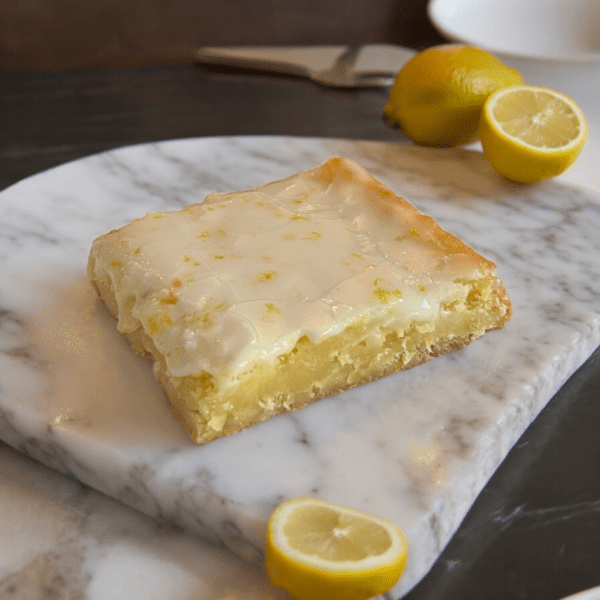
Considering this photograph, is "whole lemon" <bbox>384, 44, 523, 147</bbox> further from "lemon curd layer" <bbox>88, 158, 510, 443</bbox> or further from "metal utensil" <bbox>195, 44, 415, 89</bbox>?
"metal utensil" <bbox>195, 44, 415, 89</bbox>

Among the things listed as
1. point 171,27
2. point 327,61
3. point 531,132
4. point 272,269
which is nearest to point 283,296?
point 272,269

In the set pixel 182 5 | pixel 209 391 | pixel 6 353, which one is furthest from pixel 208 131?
pixel 209 391

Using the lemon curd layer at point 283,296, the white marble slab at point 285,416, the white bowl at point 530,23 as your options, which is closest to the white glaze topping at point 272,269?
the lemon curd layer at point 283,296

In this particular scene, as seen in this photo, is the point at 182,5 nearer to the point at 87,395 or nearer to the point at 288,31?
the point at 288,31

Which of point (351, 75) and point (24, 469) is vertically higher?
point (351, 75)

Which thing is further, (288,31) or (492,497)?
(288,31)

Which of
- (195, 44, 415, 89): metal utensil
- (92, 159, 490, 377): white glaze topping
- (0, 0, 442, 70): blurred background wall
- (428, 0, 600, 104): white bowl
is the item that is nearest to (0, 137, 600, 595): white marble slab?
(92, 159, 490, 377): white glaze topping
